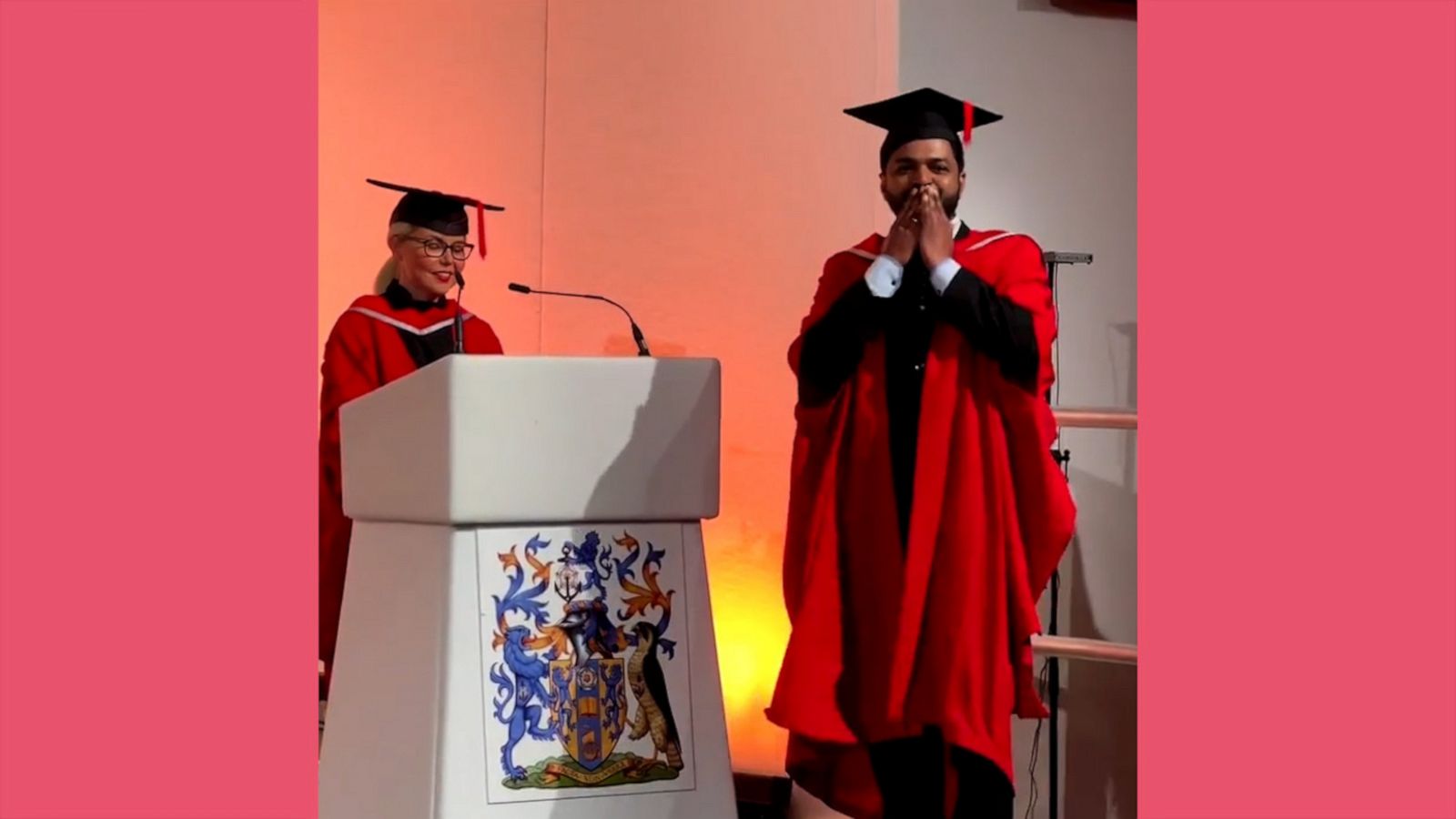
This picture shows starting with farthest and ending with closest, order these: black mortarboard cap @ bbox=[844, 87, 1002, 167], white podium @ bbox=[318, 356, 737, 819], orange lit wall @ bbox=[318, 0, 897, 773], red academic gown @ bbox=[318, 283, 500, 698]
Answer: orange lit wall @ bbox=[318, 0, 897, 773] < red academic gown @ bbox=[318, 283, 500, 698] < black mortarboard cap @ bbox=[844, 87, 1002, 167] < white podium @ bbox=[318, 356, 737, 819]

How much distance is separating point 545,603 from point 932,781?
29.0 inches

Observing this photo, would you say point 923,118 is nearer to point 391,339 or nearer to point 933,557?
point 933,557

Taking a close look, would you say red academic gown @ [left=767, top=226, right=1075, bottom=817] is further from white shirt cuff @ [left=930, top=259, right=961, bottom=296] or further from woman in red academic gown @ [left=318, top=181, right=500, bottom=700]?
woman in red academic gown @ [left=318, top=181, right=500, bottom=700]

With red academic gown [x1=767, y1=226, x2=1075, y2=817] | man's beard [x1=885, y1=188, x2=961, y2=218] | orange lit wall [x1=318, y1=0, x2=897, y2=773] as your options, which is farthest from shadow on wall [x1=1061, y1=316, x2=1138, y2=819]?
man's beard [x1=885, y1=188, x2=961, y2=218]

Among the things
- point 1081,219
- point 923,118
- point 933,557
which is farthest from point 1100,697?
point 923,118

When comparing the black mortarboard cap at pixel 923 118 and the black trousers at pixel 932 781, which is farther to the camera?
the black mortarboard cap at pixel 923 118

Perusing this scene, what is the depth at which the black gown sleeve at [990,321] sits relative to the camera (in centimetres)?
215

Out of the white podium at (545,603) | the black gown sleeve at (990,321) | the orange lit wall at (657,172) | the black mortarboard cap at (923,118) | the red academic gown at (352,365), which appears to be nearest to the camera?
the white podium at (545,603)

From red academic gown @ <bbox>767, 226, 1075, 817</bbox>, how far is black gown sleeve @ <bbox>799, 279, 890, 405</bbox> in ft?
0.06

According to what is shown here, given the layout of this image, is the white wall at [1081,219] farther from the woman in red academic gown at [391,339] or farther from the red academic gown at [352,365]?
the red academic gown at [352,365]

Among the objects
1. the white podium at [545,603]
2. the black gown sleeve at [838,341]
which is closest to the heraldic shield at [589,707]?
the white podium at [545,603]

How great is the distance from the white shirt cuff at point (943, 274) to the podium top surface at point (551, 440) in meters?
0.40

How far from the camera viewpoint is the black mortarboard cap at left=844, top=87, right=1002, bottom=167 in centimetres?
229

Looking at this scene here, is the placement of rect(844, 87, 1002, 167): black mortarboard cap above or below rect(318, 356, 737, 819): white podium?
above
